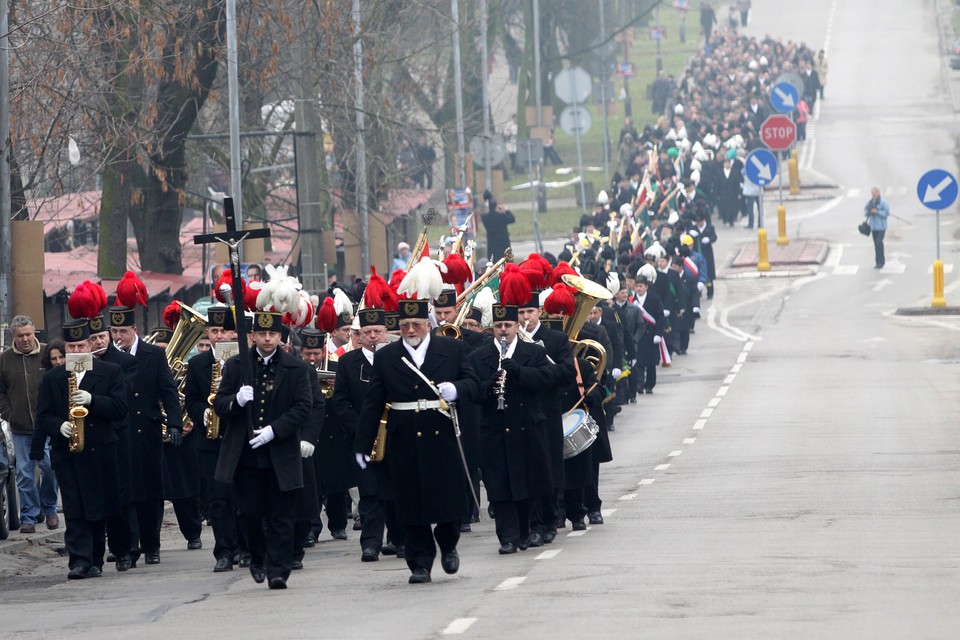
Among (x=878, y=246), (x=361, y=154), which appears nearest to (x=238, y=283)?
(x=361, y=154)

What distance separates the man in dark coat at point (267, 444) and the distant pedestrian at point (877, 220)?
28537mm

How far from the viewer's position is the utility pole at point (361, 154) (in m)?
30.7

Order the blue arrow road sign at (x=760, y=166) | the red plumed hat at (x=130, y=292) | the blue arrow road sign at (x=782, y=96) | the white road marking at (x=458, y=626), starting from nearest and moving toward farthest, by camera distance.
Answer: the white road marking at (x=458, y=626) → the red plumed hat at (x=130, y=292) → the blue arrow road sign at (x=760, y=166) → the blue arrow road sign at (x=782, y=96)

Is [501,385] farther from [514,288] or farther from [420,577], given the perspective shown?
[420,577]

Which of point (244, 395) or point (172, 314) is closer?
point (244, 395)

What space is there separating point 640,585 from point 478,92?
4692 cm

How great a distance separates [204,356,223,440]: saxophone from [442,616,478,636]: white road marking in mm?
4128

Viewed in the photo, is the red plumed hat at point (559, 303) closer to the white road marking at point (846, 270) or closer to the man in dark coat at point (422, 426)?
the man in dark coat at point (422, 426)

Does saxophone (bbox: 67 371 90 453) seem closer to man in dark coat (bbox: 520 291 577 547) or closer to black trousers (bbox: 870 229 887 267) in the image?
man in dark coat (bbox: 520 291 577 547)

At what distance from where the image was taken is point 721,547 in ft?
44.9

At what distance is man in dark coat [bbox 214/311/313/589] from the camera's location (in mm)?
12945

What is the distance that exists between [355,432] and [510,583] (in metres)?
2.61

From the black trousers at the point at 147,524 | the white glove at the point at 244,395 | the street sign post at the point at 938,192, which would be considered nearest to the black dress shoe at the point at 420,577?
the white glove at the point at 244,395

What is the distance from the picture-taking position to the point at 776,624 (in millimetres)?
10281
